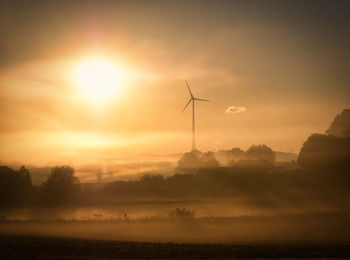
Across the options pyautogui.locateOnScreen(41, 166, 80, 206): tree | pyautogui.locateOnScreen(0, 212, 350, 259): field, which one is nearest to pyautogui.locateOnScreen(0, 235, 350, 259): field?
pyautogui.locateOnScreen(0, 212, 350, 259): field

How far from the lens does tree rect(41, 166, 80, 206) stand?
98938 mm

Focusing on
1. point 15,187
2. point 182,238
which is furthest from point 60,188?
point 182,238

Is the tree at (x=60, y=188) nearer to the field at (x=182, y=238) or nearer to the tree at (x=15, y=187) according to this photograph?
the tree at (x=15, y=187)

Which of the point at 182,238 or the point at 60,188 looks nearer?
the point at 182,238

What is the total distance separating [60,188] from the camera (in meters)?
101

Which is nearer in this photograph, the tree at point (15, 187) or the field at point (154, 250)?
the field at point (154, 250)

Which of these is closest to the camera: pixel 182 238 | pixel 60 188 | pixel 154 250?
pixel 154 250

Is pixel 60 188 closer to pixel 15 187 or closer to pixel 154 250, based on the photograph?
pixel 15 187

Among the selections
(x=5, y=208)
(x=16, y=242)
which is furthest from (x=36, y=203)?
(x=16, y=242)

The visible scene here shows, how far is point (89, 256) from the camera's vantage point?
44.1 metres

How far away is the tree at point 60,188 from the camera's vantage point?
9894 cm

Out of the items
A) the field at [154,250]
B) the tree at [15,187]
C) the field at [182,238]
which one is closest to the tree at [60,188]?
the tree at [15,187]

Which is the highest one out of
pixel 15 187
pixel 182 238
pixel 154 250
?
pixel 15 187

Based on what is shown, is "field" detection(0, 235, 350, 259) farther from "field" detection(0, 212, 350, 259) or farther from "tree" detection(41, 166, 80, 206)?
"tree" detection(41, 166, 80, 206)
